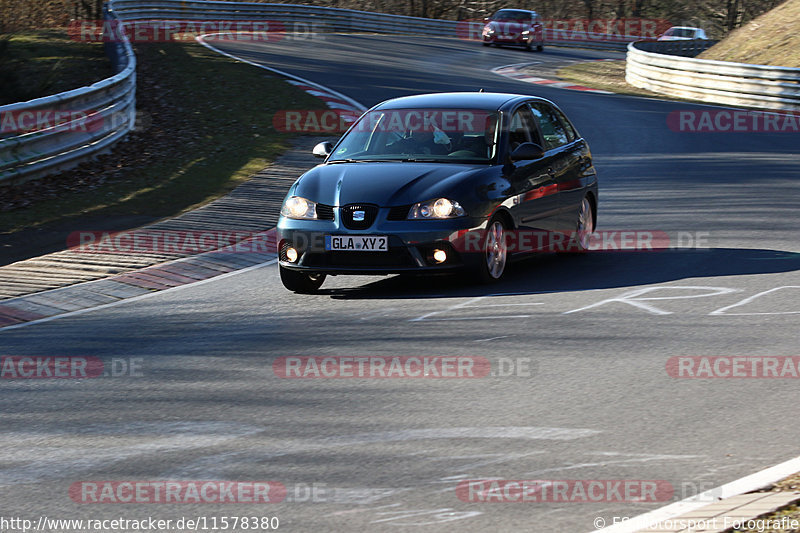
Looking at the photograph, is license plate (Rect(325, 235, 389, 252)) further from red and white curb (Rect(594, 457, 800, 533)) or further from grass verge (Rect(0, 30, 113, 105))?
grass verge (Rect(0, 30, 113, 105))

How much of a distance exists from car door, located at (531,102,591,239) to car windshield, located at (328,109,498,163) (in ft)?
2.76

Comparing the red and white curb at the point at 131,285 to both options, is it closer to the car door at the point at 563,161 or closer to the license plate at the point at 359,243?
the license plate at the point at 359,243

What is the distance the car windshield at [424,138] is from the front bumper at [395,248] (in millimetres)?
973

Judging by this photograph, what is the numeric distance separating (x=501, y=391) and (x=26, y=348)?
3.41 metres

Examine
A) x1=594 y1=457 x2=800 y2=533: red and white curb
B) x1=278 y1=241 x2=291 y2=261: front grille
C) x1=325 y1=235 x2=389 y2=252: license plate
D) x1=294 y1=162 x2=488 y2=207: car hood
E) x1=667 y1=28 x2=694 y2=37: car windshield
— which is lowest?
x1=667 y1=28 x2=694 y2=37: car windshield

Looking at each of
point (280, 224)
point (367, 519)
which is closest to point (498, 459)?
point (367, 519)

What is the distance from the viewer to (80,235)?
487 inches

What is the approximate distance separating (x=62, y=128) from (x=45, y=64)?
12.3m

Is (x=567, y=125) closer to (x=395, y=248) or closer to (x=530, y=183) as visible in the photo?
(x=530, y=183)

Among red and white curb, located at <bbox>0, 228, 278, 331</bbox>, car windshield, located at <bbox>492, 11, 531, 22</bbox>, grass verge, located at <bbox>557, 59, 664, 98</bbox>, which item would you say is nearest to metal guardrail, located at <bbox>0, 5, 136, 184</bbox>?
red and white curb, located at <bbox>0, 228, 278, 331</bbox>

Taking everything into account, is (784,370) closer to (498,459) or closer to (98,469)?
(498,459)

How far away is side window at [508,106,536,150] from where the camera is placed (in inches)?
409

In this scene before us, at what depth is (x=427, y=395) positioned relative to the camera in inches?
257

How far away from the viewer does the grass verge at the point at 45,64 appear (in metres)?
20.0
